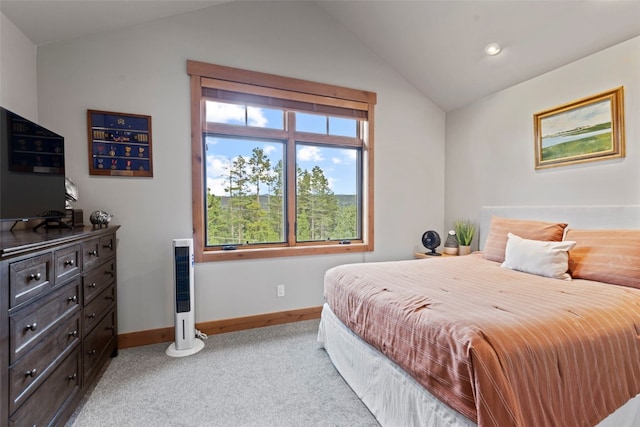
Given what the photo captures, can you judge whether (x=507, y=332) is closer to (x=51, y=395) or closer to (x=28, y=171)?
(x=51, y=395)

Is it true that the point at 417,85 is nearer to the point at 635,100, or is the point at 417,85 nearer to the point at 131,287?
the point at 635,100

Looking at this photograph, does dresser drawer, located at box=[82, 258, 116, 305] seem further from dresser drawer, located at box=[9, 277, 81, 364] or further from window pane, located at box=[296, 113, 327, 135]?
window pane, located at box=[296, 113, 327, 135]

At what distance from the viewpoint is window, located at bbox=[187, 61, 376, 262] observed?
2795 mm

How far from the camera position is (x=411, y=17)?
9.14ft

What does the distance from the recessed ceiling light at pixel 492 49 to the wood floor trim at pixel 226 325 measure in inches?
123

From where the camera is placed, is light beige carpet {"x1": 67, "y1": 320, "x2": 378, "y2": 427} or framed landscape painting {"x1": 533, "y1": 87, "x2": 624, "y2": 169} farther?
framed landscape painting {"x1": 533, "y1": 87, "x2": 624, "y2": 169}

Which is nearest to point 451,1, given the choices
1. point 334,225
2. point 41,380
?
point 334,225

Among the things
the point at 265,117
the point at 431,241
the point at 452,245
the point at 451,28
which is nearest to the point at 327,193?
the point at 265,117

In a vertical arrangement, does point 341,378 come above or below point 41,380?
below

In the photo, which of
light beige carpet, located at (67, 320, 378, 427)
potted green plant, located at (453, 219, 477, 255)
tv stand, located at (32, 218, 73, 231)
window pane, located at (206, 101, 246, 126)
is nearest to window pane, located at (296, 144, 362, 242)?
window pane, located at (206, 101, 246, 126)

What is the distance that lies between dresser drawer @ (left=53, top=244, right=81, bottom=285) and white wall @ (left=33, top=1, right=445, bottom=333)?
0.91 m

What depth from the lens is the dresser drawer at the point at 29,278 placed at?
109 centimetres

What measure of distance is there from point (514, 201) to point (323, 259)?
212 centimetres

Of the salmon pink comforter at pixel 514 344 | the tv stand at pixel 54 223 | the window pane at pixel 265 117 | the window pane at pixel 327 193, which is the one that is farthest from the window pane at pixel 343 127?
the tv stand at pixel 54 223
